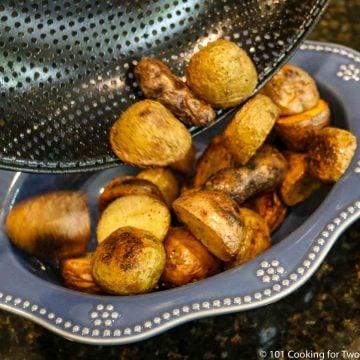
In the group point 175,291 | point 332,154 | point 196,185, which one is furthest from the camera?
point 196,185

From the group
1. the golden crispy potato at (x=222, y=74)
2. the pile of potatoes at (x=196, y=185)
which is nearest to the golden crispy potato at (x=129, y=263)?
the pile of potatoes at (x=196, y=185)

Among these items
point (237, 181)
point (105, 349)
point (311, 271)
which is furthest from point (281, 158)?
point (105, 349)

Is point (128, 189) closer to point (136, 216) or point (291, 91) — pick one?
point (136, 216)

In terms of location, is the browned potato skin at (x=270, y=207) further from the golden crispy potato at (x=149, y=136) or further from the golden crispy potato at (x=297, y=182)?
the golden crispy potato at (x=149, y=136)

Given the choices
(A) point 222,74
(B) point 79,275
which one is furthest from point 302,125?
(B) point 79,275

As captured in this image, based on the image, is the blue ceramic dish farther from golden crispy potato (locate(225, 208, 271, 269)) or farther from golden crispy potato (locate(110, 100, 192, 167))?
golden crispy potato (locate(110, 100, 192, 167))

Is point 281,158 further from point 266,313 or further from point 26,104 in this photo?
point 26,104
